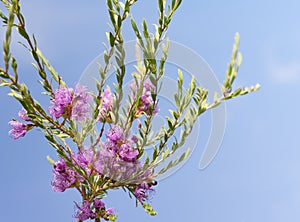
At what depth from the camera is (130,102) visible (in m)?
2.06

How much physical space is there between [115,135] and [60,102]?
31cm

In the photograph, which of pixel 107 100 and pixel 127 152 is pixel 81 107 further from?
pixel 127 152

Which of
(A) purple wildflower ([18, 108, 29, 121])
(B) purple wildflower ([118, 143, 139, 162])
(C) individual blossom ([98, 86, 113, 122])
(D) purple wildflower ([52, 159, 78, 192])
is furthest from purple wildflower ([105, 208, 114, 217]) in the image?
(A) purple wildflower ([18, 108, 29, 121])

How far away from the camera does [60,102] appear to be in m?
2.04

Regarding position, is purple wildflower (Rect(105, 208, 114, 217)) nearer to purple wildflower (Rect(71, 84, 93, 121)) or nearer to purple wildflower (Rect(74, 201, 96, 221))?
purple wildflower (Rect(74, 201, 96, 221))

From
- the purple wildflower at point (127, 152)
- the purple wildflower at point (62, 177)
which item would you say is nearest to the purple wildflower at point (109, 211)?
the purple wildflower at point (62, 177)

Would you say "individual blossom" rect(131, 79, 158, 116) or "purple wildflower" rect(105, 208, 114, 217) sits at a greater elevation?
"individual blossom" rect(131, 79, 158, 116)

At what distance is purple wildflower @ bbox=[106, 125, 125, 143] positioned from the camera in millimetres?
1976

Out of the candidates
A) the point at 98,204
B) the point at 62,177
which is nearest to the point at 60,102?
the point at 62,177

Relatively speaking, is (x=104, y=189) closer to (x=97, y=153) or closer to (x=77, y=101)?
(x=97, y=153)

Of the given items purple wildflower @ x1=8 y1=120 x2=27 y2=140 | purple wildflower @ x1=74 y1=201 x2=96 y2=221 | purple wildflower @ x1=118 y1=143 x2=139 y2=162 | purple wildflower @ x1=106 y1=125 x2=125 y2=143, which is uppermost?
purple wildflower @ x1=8 y1=120 x2=27 y2=140

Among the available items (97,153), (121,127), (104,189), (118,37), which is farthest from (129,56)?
(104,189)

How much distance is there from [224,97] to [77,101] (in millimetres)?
703

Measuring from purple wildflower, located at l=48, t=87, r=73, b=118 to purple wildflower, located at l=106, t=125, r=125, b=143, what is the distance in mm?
260
